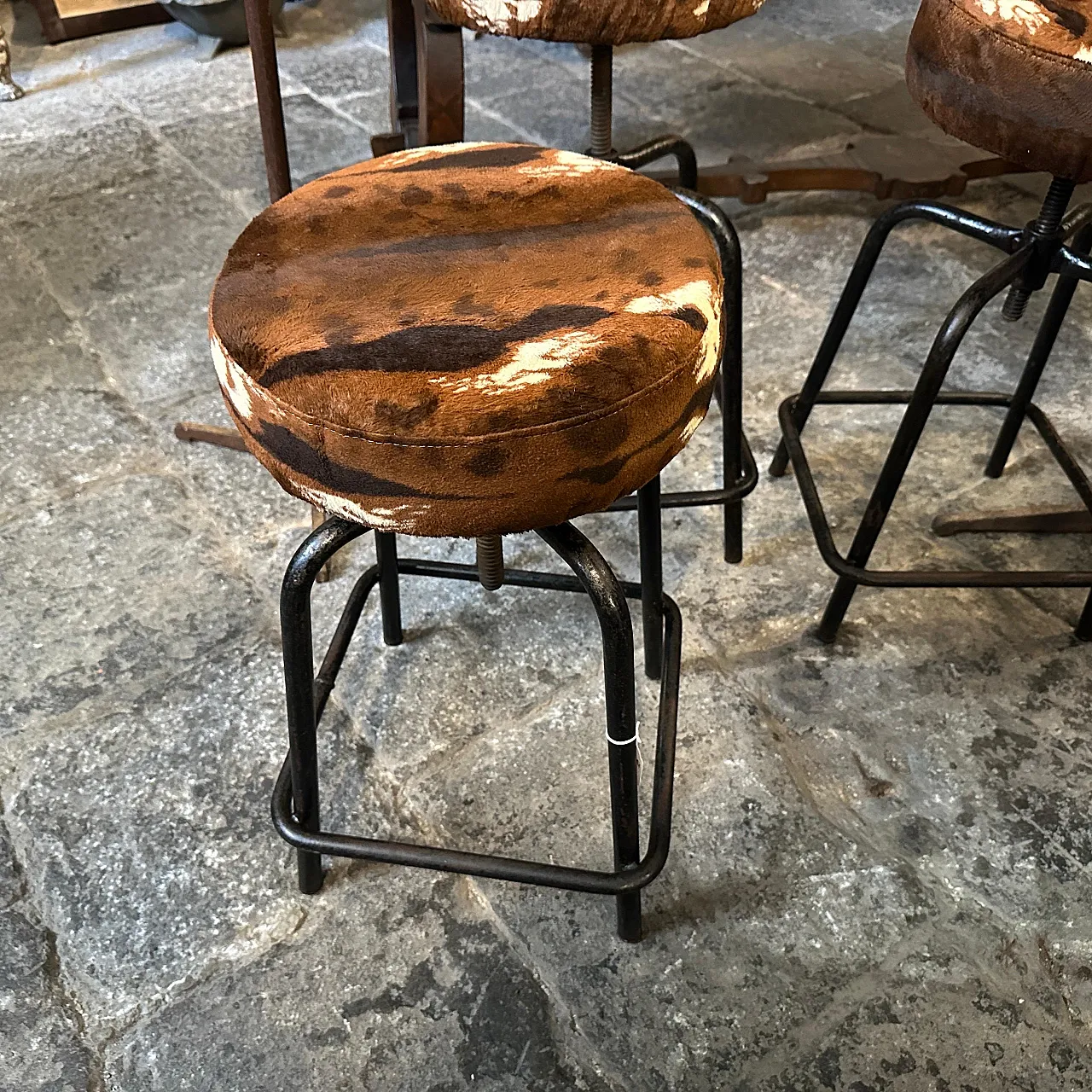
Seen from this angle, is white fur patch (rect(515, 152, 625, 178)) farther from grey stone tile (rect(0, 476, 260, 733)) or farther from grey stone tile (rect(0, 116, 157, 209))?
grey stone tile (rect(0, 116, 157, 209))

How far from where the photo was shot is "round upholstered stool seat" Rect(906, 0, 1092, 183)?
1111 millimetres

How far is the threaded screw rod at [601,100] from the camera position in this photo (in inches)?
55.3

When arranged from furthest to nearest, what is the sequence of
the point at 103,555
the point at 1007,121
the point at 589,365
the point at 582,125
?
the point at 582,125 < the point at 103,555 < the point at 1007,121 < the point at 589,365

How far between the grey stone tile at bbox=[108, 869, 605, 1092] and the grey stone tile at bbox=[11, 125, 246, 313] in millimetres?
1649

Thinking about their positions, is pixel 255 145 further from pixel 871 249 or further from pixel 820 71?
pixel 871 249

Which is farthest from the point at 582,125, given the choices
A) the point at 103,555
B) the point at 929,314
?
the point at 103,555

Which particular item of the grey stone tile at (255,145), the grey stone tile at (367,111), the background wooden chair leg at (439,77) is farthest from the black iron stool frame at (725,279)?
the grey stone tile at (367,111)

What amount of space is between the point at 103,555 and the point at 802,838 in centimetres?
Answer: 118

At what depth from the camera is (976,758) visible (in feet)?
4.86

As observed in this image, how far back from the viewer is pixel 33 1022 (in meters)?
1.22

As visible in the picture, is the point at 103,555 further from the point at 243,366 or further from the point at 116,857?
the point at 243,366

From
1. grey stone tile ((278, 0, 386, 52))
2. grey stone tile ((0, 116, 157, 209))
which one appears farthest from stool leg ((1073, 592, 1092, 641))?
grey stone tile ((278, 0, 386, 52))

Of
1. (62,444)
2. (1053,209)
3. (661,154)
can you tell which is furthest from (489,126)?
(1053,209)

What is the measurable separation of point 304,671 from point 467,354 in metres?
0.40
